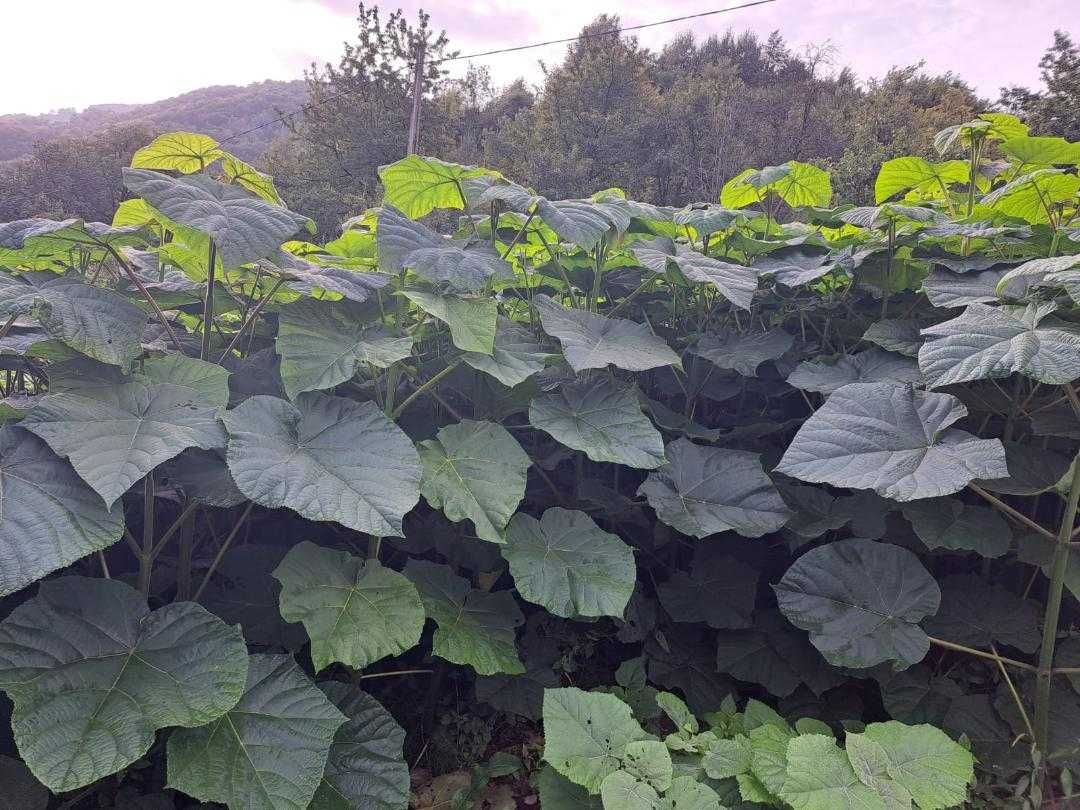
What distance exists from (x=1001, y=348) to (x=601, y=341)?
2.52 ft

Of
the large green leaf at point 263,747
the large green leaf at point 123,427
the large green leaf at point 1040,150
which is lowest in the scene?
the large green leaf at point 263,747

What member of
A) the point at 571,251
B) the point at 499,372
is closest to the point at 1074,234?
the point at 571,251

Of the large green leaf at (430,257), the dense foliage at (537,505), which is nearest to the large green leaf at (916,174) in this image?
the dense foliage at (537,505)

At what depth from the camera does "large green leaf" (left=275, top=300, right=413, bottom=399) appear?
122 cm

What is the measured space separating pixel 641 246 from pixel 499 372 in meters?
0.54

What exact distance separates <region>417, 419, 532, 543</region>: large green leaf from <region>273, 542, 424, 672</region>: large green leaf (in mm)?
187

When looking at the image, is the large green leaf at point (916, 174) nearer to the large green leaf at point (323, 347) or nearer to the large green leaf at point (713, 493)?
the large green leaf at point (713, 493)

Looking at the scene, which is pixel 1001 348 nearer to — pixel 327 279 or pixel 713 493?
pixel 713 493

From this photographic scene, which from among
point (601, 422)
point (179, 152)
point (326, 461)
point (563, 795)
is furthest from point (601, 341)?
point (179, 152)

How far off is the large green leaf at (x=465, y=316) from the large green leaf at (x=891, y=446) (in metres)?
0.63

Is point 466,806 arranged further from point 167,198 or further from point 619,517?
point 167,198

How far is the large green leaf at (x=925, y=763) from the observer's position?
40.8 inches

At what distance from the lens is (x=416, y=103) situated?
14797 mm

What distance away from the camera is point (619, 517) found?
170 cm
